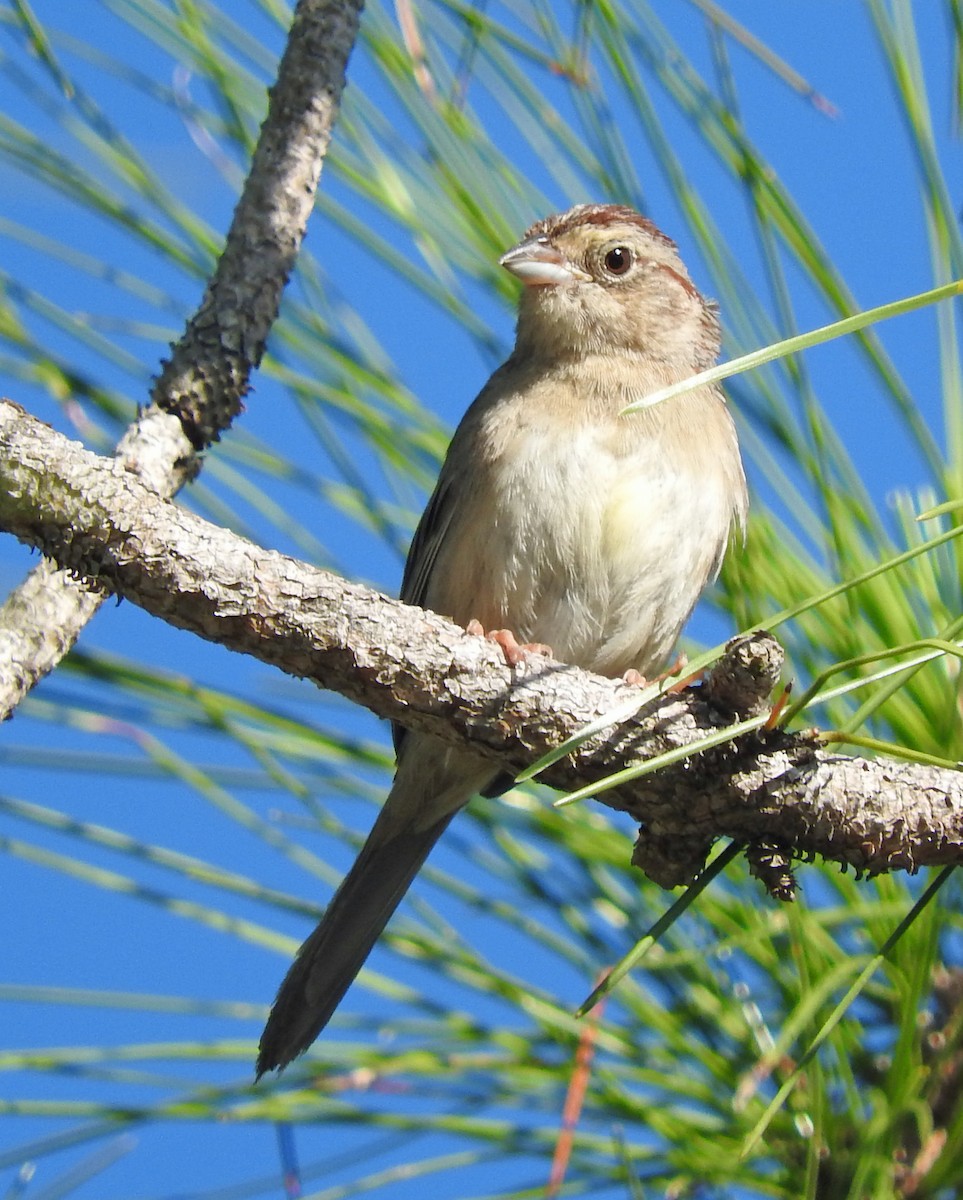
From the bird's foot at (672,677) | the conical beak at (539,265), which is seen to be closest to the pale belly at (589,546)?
the bird's foot at (672,677)

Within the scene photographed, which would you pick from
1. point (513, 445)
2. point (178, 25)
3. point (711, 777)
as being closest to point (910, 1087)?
point (711, 777)

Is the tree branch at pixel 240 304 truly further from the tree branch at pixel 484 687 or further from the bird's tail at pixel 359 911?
the bird's tail at pixel 359 911

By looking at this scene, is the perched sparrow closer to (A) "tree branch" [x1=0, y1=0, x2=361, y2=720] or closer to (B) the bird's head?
(B) the bird's head

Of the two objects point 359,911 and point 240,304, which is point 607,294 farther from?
point 359,911

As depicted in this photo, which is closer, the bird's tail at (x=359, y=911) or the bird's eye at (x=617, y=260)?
the bird's tail at (x=359, y=911)

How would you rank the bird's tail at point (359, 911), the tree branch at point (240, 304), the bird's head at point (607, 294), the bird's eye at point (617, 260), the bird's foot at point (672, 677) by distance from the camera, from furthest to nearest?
the bird's eye at point (617, 260)
the bird's head at point (607, 294)
the bird's tail at point (359, 911)
the tree branch at point (240, 304)
the bird's foot at point (672, 677)

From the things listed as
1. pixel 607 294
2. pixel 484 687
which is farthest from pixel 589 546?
pixel 484 687

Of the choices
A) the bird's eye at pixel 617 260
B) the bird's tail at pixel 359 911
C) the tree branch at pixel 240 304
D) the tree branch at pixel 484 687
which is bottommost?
the bird's tail at pixel 359 911

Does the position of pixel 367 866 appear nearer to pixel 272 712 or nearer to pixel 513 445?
pixel 272 712
